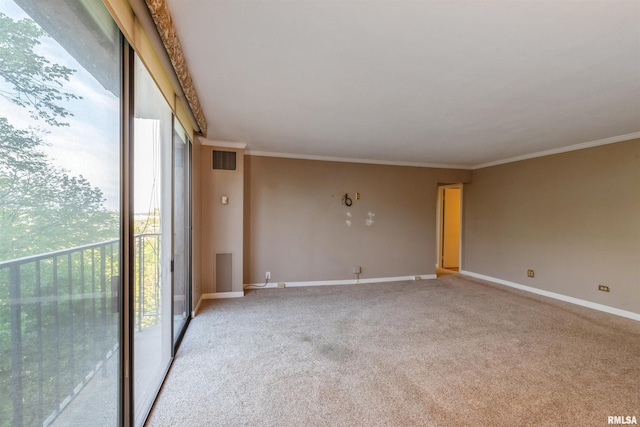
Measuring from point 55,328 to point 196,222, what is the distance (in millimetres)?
2679

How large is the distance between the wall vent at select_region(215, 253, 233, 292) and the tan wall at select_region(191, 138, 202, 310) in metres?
0.26

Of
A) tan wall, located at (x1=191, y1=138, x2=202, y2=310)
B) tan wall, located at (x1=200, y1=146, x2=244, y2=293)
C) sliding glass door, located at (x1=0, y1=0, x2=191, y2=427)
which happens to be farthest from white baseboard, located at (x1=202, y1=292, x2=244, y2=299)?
sliding glass door, located at (x1=0, y1=0, x2=191, y2=427)

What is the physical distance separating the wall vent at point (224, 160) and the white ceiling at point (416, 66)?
0.67 m

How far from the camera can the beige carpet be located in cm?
170

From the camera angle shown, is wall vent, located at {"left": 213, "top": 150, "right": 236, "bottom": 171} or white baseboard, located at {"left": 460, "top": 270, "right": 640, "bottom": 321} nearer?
white baseboard, located at {"left": 460, "top": 270, "right": 640, "bottom": 321}

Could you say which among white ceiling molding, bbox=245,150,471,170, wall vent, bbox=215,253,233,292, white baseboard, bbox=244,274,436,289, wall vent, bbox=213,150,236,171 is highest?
white ceiling molding, bbox=245,150,471,170

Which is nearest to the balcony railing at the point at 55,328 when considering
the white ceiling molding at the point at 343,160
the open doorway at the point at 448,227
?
the white ceiling molding at the point at 343,160

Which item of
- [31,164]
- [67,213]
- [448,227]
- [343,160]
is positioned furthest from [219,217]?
[448,227]

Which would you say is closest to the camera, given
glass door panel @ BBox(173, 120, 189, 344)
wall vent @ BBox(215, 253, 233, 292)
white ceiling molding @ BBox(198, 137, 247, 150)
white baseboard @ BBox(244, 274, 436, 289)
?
glass door panel @ BBox(173, 120, 189, 344)

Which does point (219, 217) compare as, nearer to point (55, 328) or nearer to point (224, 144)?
point (224, 144)

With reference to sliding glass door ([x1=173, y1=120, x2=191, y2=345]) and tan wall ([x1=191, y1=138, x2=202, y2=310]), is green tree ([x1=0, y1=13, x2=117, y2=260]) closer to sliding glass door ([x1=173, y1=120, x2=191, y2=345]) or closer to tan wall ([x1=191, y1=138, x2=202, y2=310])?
sliding glass door ([x1=173, y1=120, x2=191, y2=345])

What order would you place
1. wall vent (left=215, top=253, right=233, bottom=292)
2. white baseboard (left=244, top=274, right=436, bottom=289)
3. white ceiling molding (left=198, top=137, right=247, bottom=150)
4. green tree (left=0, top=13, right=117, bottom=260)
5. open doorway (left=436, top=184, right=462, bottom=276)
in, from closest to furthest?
green tree (left=0, top=13, right=117, bottom=260), white ceiling molding (left=198, top=137, right=247, bottom=150), wall vent (left=215, top=253, right=233, bottom=292), white baseboard (left=244, top=274, right=436, bottom=289), open doorway (left=436, top=184, right=462, bottom=276)

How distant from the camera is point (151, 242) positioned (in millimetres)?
2080

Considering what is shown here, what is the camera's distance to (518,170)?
4.66 meters
